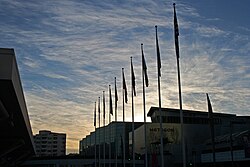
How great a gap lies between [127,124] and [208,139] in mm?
51698

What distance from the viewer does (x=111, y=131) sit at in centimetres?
16562

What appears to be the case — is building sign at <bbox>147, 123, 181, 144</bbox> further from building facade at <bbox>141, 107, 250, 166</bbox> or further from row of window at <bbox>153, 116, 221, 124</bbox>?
row of window at <bbox>153, 116, 221, 124</bbox>

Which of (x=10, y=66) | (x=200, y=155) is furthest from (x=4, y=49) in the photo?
(x=200, y=155)

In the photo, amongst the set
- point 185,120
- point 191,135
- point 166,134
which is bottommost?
point 191,135

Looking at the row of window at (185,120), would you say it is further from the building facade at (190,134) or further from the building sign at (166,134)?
the building sign at (166,134)

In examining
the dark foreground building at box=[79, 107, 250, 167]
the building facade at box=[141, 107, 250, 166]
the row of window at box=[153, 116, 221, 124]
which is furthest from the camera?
the row of window at box=[153, 116, 221, 124]

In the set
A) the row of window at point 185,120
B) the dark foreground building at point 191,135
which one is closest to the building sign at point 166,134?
the dark foreground building at point 191,135

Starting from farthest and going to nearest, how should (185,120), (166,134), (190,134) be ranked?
(185,120)
(190,134)
(166,134)

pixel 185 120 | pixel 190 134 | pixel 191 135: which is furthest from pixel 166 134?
pixel 185 120

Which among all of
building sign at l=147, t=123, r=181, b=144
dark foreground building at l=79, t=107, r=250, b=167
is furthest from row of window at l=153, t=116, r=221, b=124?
building sign at l=147, t=123, r=181, b=144

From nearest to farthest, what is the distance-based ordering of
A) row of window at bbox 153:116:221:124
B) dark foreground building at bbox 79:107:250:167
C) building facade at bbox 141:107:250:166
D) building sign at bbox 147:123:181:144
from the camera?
dark foreground building at bbox 79:107:250:167, building facade at bbox 141:107:250:166, building sign at bbox 147:123:181:144, row of window at bbox 153:116:221:124

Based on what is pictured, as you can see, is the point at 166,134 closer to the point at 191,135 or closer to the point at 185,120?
the point at 191,135

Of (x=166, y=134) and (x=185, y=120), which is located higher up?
(x=185, y=120)

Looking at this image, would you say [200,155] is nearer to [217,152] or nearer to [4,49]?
[217,152]
